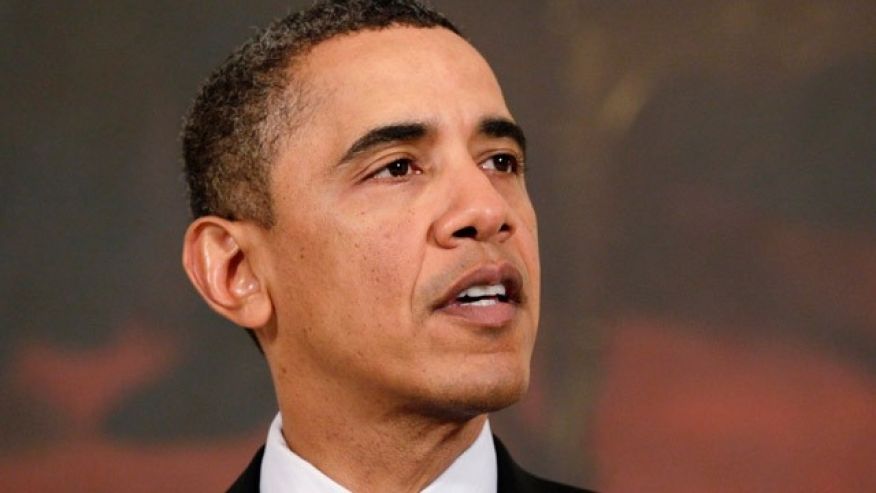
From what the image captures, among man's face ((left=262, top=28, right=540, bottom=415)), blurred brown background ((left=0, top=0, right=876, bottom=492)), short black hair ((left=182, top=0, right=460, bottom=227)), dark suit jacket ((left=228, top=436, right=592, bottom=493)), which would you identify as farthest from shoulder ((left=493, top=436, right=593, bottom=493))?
blurred brown background ((left=0, top=0, right=876, bottom=492))

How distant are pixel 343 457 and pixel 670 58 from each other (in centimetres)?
156

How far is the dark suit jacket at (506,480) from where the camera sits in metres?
2.33

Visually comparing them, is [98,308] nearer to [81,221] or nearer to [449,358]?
[81,221]

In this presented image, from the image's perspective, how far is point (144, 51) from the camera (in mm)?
3592

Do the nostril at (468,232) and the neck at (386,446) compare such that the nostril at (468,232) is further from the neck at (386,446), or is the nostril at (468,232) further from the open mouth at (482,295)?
the neck at (386,446)

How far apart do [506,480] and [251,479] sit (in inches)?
17.2

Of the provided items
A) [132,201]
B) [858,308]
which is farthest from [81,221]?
[858,308]

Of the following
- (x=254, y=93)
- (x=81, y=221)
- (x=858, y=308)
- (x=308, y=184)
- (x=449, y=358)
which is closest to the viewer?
(x=449, y=358)

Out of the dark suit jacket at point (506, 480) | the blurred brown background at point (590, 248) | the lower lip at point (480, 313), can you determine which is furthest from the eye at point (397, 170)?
the blurred brown background at point (590, 248)

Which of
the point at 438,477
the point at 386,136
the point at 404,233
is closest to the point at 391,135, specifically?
the point at 386,136

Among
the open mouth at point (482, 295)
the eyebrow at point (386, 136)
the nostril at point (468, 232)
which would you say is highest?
the eyebrow at point (386, 136)

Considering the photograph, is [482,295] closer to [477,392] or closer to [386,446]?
[477,392]

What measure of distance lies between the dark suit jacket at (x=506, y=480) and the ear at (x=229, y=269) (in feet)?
0.89

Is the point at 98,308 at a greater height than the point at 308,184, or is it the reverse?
the point at 98,308
